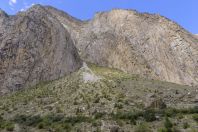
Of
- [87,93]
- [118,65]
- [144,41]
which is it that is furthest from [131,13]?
[87,93]

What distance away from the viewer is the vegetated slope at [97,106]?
144 feet

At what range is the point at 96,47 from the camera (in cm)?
11394

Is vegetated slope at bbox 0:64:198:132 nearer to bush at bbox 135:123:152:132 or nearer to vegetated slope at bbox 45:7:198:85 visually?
bush at bbox 135:123:152:132

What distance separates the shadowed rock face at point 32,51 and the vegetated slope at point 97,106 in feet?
20.4

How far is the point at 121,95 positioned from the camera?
215ft

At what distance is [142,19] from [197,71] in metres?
24.3

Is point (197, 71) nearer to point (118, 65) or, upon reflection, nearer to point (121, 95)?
point (118, 65)

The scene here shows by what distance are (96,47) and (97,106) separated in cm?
5688

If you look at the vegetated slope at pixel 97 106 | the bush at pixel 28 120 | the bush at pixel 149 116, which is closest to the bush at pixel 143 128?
the vegetated slope at pixel 97 106

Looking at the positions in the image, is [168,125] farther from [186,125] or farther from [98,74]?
[98,74]

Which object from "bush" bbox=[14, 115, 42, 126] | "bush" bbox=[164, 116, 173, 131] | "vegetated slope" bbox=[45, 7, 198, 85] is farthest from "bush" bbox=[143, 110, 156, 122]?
"vegetated slope" bbox=[45, 7, 198, 85]

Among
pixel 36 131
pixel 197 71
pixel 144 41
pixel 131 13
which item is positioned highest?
pixel 131 13

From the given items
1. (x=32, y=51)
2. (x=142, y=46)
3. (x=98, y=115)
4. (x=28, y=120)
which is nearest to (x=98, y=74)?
(x=32, y=51)

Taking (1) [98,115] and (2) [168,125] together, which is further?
(1) [98,115]
